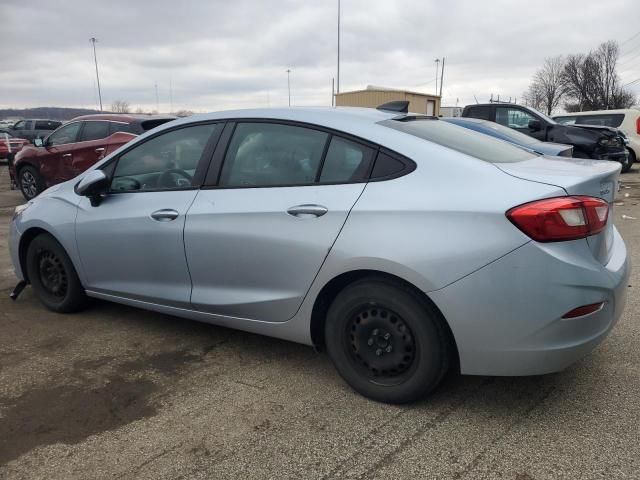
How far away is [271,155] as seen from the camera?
3.04m

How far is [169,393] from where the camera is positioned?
2.87m

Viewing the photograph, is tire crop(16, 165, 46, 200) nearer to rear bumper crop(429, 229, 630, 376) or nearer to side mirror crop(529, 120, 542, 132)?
side mirror crop(529, 120, 542, 132)

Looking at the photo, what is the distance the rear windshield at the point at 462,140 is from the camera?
2.75 m

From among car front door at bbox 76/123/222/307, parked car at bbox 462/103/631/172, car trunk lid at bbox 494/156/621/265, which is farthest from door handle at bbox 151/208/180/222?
parked car at bbox 462/103/631/172

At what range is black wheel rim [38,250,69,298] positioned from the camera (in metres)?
4.03

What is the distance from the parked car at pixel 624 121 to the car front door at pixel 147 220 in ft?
46.3

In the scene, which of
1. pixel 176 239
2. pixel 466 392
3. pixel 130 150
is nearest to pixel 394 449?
pixel 466 392

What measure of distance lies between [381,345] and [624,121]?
52.0 feet

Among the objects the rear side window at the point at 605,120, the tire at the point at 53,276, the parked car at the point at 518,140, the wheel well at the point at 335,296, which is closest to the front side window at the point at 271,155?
the wheel well at the point at 335,296

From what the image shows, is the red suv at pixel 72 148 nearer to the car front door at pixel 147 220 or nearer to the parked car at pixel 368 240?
the car front door at pixel 147 220

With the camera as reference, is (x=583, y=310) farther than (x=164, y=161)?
No

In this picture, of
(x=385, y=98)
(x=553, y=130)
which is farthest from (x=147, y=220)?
(x=385, y=98)

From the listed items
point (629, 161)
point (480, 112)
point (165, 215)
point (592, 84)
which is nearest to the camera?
point (165, 215)

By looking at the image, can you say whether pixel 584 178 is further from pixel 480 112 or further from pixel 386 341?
pixel 480 112
